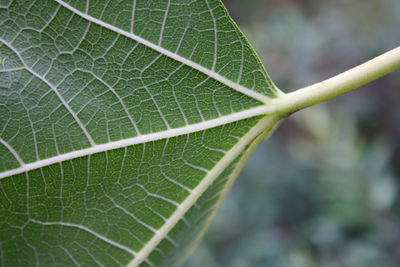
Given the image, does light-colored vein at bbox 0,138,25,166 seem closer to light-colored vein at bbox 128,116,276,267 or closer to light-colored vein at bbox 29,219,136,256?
light-colored vein at bbox 29,219,136,256

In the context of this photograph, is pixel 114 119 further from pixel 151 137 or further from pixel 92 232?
pixel 92 232

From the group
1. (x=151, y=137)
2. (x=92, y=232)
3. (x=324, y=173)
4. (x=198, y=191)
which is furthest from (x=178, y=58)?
(x=324, y=173)

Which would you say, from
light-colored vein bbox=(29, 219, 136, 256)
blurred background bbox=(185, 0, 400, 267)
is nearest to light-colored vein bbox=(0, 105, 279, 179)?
light-colored vein bbox=(29, 219, 136, 256)

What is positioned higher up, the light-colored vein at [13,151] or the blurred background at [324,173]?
the blurred background at [324,173]

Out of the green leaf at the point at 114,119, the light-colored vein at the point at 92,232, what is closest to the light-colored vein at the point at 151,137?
the green leaf at the point at 114,119

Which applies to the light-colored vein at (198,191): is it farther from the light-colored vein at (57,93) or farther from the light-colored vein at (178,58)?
the light-colored vein at (57,93)

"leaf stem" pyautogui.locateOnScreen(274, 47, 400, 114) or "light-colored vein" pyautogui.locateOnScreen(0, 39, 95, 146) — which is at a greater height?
"leaf stem" pyautogui.locateOnScreen(274, 47, 400, 114)
